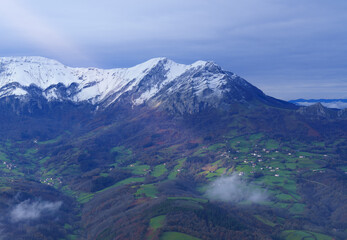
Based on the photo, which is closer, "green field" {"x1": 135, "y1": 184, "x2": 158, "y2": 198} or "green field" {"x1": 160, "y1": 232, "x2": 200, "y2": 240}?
"green field" {"x1": 160, "y1": 232, "x2": 200, "y2": 240}

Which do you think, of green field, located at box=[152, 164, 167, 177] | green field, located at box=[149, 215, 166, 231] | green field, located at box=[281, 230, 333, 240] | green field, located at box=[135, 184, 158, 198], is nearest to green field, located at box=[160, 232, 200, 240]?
green field, located at box=[149, 215, 166, 231]

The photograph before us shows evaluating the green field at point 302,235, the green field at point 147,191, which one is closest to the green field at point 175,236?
the green field at point 302,235

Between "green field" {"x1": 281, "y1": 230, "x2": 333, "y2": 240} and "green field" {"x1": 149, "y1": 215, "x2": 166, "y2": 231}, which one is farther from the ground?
"green field" {"x1": 149, "y1": 215, "x2": 166, "y2": 231}

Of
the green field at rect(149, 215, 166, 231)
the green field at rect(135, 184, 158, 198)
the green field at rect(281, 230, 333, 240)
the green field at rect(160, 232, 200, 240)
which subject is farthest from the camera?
the green field at rect(135, 184, 158, 198)

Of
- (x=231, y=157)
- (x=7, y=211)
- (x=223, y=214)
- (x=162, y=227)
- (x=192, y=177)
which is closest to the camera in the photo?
(x=162, y=227)

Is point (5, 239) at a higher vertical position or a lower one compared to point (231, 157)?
Answer: lower

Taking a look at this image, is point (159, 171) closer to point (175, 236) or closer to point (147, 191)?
point (147, 191)

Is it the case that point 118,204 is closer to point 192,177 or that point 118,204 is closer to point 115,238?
point 115,238

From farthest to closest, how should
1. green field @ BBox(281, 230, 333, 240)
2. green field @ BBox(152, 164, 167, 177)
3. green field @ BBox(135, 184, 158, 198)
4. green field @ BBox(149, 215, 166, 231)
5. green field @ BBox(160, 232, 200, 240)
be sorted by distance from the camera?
green field @ BBox(152, 164, 167, 177) < green field @ BBox(135, 184, 158, 198) < green field @ BBox(149, 215, 166, 231) < green field @ BBox(281, 230, 333, 240) < green field @ BBox(160, 232, 200, 240)

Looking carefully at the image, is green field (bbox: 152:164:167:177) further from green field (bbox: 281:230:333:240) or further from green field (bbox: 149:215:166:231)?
green field (bbox: 281:230:333:240)

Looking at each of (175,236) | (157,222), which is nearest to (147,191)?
(157,222)

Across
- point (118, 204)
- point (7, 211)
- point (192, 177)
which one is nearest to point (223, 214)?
point (118, 204)
